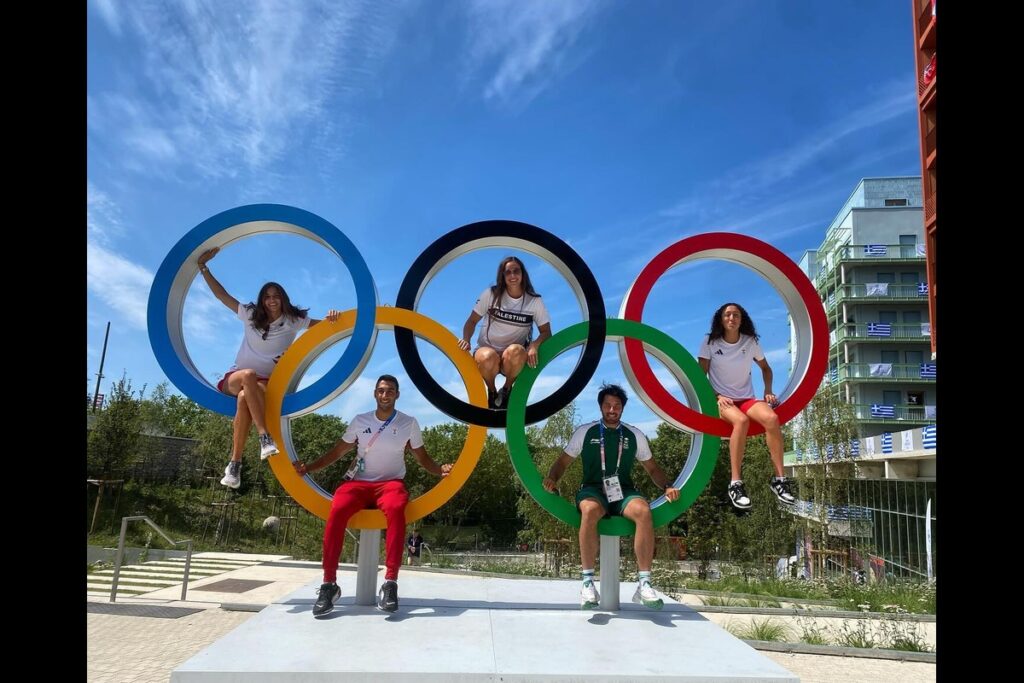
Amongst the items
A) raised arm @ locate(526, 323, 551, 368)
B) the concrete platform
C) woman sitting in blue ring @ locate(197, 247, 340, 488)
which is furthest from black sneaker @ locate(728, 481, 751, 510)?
woman sitting in blue ring @ locate(197, 247, 340, 488)

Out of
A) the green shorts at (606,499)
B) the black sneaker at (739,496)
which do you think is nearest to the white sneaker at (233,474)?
the green shorts at (606,499)

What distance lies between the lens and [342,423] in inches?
1196

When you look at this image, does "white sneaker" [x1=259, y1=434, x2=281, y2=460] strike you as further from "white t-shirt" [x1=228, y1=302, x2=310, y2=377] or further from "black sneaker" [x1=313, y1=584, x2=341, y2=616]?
"black sneaker" [x1=313, y1=584, x2=341, y2=616]

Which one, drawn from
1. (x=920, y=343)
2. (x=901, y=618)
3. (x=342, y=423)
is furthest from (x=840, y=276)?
(x=901, y=618)

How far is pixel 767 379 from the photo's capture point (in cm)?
620

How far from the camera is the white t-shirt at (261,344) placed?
238 inches

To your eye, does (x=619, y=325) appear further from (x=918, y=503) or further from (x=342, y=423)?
(x=342, y=423)

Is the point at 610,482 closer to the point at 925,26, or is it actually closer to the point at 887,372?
the point at 925,26

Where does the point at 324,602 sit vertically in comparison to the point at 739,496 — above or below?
below

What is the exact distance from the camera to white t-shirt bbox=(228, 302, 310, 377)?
238 inches

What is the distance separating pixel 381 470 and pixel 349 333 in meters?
1.26

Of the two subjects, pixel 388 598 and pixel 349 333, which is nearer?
pixel 388 598

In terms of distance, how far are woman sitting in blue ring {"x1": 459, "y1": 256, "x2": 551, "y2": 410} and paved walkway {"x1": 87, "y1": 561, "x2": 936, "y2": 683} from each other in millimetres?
2982

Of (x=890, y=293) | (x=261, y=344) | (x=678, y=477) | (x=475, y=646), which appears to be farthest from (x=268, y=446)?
(x=890, y=293)
